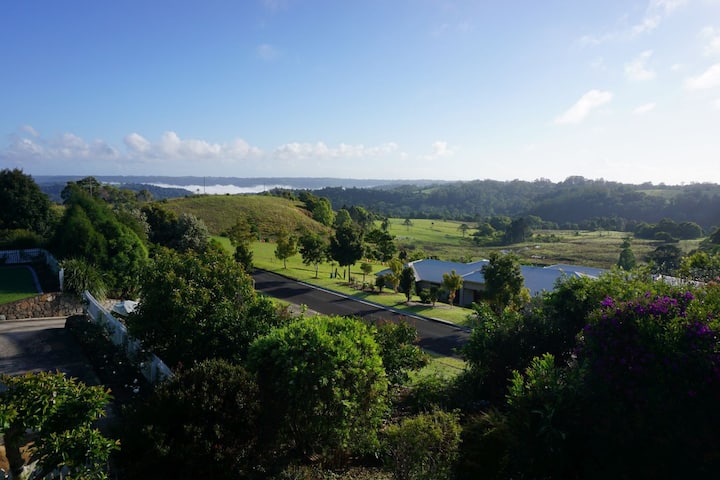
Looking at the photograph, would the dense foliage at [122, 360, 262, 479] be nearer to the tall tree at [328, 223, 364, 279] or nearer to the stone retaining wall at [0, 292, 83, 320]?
the stone retaining wall at [0, 292, 83, 320]

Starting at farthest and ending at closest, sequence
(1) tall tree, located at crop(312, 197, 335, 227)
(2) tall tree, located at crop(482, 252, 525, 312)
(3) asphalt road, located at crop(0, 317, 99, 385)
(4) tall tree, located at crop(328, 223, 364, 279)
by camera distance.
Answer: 1. (1) tall tree, located at crop(312, 197, 335, 227)
2. (4) tall tree, located at crop(328, 223, 364, 279)
3. (2) tall tree, located at crop(482, 252, 525, 312)
4. (3) asphalt road, located at crop(0, 317, 99, 385)

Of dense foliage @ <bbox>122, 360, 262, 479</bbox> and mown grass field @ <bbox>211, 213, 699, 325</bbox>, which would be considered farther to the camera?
mown grass field @ <bbox>211, 213, 699, 325</bbox>

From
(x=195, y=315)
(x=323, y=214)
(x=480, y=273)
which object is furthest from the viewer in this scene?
(x=323, y=214)

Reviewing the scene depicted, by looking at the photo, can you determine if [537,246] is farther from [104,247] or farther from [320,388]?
[320,388]

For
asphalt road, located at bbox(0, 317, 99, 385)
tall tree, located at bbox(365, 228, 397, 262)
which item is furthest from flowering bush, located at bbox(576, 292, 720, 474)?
tall tree, located at bbox(365, 228, 397, 262)

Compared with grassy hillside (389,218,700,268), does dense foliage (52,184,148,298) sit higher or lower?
higher

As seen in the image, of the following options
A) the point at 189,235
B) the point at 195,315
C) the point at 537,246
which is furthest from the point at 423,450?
the point at 537,246

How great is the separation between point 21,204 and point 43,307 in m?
15.0

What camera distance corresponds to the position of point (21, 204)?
2716 centimetres

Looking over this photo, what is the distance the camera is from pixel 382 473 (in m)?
7.63

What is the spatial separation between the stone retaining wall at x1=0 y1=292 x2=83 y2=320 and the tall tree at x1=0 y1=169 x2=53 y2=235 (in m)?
11.9

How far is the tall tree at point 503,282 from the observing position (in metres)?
22.9

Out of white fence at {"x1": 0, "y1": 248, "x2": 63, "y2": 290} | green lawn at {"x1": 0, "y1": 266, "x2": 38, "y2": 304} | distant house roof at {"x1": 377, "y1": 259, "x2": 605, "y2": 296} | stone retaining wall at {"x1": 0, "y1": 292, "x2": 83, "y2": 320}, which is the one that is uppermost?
white fence at {"x1": 0, "y1": 248, "x2": 63, "y2": 290}

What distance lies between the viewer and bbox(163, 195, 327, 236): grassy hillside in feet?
222
